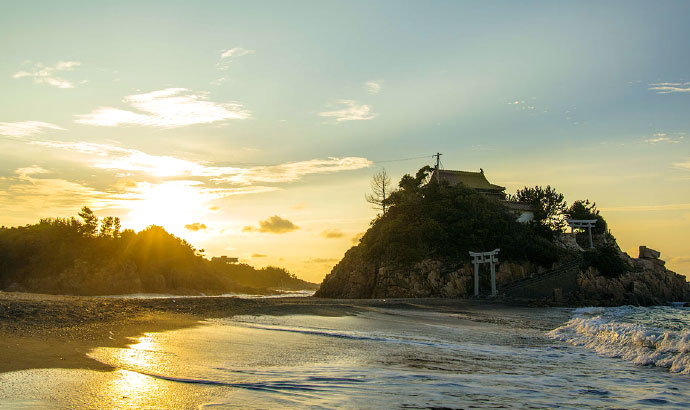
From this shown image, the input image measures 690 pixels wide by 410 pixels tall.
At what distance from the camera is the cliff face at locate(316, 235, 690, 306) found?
39.5 m

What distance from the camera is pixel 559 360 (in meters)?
9.66

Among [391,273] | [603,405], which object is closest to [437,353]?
[603,405]

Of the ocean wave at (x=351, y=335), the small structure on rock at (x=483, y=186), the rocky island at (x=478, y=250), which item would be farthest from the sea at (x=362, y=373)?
the small structure on rock at (x=483, y=186)

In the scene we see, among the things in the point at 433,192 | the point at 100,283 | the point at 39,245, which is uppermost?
the point at 433,192

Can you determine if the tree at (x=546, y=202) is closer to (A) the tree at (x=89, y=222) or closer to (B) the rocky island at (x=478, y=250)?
(B) the rocky island at (x=478, y=250)

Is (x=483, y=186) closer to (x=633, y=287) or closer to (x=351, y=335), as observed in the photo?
(x=633, y=287)

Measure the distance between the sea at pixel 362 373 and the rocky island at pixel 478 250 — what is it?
2701cm

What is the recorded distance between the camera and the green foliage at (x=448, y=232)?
44625mm

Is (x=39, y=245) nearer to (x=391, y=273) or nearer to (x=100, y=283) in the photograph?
(x=100, y=283)

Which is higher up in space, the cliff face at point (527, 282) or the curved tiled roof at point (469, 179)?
the curved tiled roof at point (469, 179)

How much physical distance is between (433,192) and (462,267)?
10863mm

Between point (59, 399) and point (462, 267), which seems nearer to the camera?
point (59, 399)

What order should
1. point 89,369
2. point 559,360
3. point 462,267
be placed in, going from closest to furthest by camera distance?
point 89,369 → point 559,360 → point 462,267

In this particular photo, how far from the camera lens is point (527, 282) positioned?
132 ft
